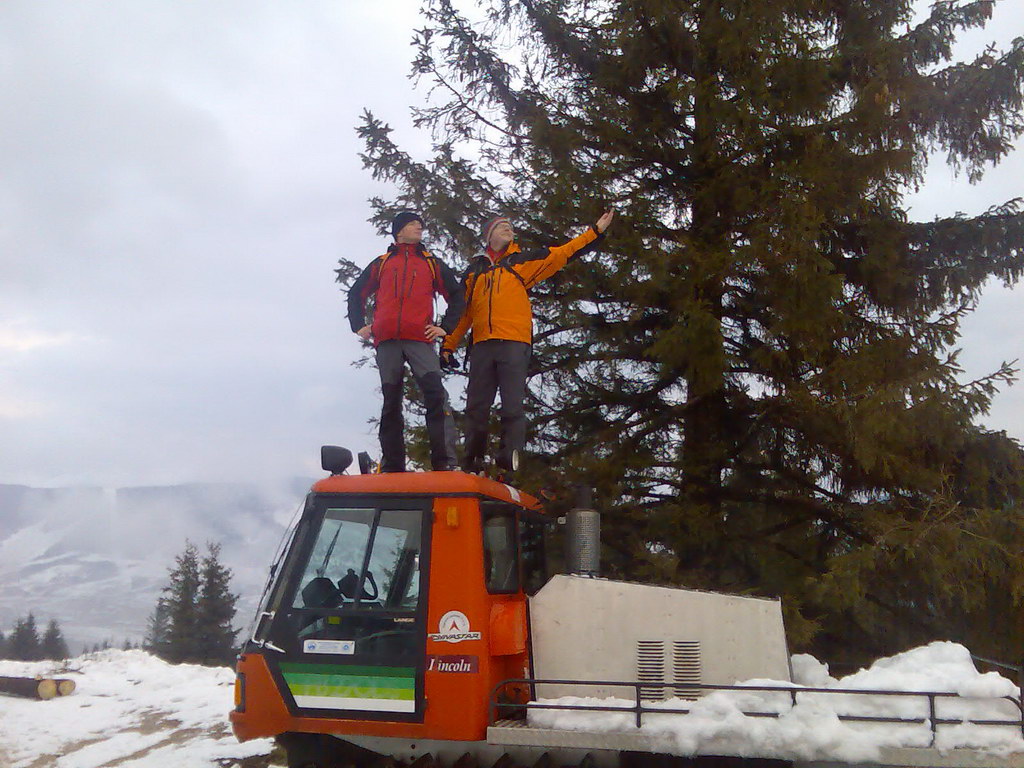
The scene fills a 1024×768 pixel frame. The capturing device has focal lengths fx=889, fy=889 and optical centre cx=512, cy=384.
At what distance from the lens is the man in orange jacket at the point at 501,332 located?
644 cm

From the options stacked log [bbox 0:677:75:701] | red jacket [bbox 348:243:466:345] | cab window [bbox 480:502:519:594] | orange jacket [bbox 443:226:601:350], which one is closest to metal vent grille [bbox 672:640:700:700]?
cab window [bbox 480:502:519:594]

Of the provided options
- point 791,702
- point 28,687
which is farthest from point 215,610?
point 791,702

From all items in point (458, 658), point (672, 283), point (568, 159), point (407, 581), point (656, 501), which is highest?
point (568, 159)

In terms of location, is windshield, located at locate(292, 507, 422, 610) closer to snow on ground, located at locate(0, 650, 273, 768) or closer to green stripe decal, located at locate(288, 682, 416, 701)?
green stripe decal, located at locate(288, 682, 416, 701)

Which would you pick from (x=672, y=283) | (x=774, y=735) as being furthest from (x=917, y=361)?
(x=774, y=735)

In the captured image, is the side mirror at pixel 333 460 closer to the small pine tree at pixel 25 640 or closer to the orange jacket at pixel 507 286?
the orange jacket at pixel 507 286

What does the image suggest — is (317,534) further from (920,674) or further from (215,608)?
(215,608)

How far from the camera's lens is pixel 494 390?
6555 millimetres

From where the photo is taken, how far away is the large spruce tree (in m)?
7.41

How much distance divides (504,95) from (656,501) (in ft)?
15.1

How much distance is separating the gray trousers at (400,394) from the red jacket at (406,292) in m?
0.09

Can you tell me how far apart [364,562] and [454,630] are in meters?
0.66

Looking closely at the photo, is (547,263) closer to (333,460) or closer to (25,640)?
(333,460)

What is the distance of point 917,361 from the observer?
757 cm
